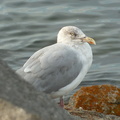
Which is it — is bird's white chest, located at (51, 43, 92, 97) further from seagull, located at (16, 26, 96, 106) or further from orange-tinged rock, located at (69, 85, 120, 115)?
orange-tinged rock, located at (69, 85, 120, 115)

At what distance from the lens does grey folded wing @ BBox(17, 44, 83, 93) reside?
19.5 ft

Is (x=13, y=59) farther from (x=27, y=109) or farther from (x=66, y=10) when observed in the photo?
(x=27, y=109)

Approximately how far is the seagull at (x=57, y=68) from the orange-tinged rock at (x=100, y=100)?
603mm

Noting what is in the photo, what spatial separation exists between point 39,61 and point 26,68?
0.20 m

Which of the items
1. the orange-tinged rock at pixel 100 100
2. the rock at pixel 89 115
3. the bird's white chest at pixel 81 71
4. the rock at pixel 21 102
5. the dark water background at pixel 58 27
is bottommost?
the dark water background at pixel 58 27

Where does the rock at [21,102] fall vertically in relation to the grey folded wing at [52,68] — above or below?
above

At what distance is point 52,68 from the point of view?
605 cm

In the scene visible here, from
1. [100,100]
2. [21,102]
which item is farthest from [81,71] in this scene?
[21,102]

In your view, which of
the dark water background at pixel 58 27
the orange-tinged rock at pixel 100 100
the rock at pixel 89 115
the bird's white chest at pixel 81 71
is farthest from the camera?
the dark water background at pixel 58 27

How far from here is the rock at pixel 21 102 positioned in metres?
2.78

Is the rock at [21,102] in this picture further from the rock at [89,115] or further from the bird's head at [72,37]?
the bird's head at [72,37]

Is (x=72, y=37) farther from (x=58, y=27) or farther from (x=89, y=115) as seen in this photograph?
(x=58, y=27)

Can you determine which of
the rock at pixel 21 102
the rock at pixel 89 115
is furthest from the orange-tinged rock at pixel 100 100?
the rock at pixel 21 102

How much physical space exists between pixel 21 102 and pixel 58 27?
1031 centimetres
